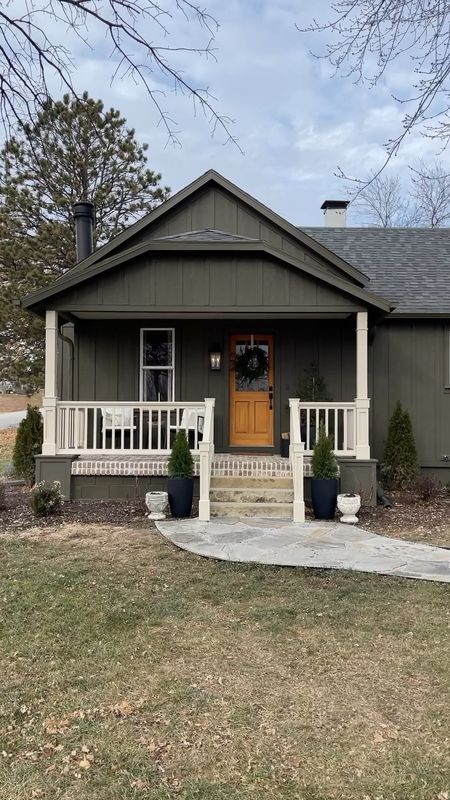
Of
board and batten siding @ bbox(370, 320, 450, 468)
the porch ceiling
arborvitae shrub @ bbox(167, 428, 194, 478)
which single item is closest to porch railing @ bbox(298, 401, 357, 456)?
board and batten siding @ bbox(370, 320, 450, 468)

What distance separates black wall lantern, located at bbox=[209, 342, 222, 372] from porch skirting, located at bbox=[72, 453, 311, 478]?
73.6 inches

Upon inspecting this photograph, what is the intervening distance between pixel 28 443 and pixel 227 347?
3928 millimetres

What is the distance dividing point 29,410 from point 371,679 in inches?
323

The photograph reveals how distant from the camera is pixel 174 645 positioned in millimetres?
3475

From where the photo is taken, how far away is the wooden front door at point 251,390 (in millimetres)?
9492

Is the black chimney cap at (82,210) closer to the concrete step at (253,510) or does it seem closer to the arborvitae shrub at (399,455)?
the concrete step at (253,510)

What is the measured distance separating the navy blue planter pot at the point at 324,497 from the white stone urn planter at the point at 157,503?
192cm

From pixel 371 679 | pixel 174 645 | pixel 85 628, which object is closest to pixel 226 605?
pixel 174 645

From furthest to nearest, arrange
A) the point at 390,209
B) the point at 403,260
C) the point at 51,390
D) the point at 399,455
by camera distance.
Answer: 1. the point at 390,209
2. the point at 403,260
3. the point at 399,455
4. the point at 51,390

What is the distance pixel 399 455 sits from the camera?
28.9 ft

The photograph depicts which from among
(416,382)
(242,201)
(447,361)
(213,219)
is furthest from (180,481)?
(447,361)

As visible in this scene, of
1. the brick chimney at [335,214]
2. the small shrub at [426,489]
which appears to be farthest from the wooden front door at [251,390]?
the brick chimney at [335,214]

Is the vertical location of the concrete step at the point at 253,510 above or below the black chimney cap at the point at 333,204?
below

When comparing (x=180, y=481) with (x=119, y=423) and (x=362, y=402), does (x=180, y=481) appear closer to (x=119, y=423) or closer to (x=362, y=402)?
(x=119, y=423)
